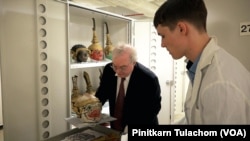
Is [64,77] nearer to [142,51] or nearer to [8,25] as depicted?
[8,25]

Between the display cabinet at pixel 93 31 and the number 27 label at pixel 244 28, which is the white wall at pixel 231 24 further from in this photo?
the display cabinet at pixel 93 31

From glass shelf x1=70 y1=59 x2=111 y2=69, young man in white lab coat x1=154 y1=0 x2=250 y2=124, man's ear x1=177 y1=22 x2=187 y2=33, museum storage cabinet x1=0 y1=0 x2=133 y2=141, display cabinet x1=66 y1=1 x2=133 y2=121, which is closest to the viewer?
young man in white lab coat x1=154 y1=0 x2=250 y2=124

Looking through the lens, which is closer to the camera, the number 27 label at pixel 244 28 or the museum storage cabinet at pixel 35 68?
the museum storage cabinet at pixel 35 68

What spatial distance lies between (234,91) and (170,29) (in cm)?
30

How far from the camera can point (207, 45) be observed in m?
0.70

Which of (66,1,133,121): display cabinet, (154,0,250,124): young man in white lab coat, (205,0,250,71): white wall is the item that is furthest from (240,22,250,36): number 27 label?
(66,1,133,121): display cabinet

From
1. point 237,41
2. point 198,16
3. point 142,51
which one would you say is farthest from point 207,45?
point 142,51

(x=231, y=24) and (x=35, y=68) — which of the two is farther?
(x=231, y=24)

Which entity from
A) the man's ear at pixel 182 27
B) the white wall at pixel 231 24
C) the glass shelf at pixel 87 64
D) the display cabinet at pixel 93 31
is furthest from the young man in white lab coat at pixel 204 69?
the display cabinet at pixel 93 31

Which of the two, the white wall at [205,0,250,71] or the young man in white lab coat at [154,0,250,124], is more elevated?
the white wall at [205,0,250,71]

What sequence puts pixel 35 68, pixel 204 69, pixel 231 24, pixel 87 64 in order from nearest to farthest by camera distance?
pixel 204 69 < pixel 35 68 < pixel 231 24 < pixel 87 64

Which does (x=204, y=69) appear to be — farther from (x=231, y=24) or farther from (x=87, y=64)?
(x=87, y=64)

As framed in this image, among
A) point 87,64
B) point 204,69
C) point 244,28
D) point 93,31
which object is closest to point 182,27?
point 204,69

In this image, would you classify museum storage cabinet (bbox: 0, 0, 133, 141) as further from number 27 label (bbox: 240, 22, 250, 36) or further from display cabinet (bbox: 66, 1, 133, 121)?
number 27 label (bbox: 240, 22, 250, 36)
